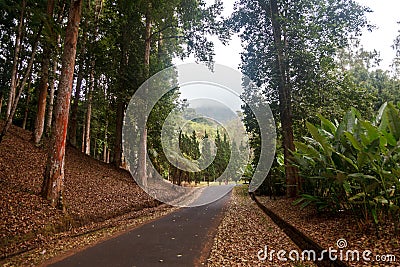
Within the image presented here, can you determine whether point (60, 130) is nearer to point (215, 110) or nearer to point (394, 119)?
point (215, 110)

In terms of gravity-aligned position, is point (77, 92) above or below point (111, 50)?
below

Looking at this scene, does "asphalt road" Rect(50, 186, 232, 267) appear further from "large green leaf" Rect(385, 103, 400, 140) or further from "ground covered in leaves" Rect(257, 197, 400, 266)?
"large green leaf" Rect(385, 103, 400, 140)

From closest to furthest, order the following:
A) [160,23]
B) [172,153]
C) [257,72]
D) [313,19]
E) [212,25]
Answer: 1. [313,19]
2. [257,72]
3. [212,25]
4. [160,23]
5. [172,153]

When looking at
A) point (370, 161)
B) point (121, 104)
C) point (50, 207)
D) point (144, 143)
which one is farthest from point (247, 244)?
point (121, 104)

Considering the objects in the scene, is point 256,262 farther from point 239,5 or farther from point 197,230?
point 239,5

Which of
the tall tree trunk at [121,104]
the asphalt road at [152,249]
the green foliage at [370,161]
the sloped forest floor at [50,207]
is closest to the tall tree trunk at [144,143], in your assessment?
the sloped forest floor at [50,207]

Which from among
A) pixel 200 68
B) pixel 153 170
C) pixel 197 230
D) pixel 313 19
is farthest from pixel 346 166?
pixel 153 170

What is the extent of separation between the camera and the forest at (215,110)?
4.69 m

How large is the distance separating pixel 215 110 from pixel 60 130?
706cm

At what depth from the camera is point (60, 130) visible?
317 inches

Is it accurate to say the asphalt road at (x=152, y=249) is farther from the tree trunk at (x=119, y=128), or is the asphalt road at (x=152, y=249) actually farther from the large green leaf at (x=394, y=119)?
the tree trunk at (x=119, y=128)

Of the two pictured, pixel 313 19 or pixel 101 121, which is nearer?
pixel 313 19

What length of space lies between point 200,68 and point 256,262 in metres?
13.7

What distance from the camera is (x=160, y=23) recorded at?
1788cm
